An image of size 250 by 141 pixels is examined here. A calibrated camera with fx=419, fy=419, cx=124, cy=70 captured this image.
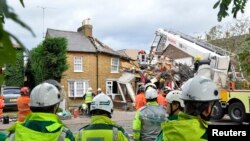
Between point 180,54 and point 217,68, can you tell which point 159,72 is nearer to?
point 180,54

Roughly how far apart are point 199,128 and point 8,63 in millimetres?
1915

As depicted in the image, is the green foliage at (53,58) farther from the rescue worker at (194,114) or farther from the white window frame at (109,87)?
the rescue worker at (194,114)

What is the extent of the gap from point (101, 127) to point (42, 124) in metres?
0.73

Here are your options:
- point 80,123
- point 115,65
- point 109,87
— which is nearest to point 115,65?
point 115,65

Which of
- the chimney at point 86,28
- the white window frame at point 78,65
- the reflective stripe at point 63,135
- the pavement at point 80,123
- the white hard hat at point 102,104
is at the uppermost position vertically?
the chimney at point 86,28

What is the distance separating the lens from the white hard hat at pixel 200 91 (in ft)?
9.45

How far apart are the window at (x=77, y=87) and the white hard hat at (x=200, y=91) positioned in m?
34.8

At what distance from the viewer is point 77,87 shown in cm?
3791

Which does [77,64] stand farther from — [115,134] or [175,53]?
[115,134]

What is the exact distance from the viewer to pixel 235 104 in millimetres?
18531

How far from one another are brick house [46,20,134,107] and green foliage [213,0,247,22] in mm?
32232

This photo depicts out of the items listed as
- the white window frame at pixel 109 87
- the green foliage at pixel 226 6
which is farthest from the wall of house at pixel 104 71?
the green foliage at pixel 226 6

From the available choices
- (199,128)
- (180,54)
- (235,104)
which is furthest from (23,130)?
(180,54)

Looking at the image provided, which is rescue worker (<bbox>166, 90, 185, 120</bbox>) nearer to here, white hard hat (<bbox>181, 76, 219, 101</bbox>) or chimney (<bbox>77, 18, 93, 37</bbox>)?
white hard hat (<bbox>181, 76, 219, 101</bbox>)
